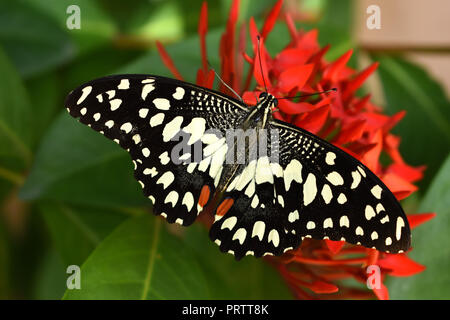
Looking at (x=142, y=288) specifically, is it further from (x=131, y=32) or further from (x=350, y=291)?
(x=131, y=32)

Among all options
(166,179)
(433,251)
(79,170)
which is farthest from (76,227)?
(433,251)

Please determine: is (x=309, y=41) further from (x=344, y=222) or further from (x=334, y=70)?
(x=344, y=222)

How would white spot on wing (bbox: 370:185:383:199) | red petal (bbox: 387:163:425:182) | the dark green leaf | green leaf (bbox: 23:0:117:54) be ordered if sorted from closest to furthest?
→ 1. white spot on wing (bbox: 370:185:383:199)
2. red petal (bbox: 387:163:425:182)
3. the dark green leaf
4. green leaf (bbox: 23:0:117:54)

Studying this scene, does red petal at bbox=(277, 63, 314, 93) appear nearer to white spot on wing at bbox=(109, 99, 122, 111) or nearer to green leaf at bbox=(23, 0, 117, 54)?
white spot on wing at bbox=(109, 99, 122, 111)

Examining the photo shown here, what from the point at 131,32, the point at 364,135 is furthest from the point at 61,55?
the point at 364,135

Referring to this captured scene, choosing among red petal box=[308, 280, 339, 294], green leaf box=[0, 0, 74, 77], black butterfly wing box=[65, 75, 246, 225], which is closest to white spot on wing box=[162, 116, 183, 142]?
black butterfly wing box=[65, 75, 246, 225]

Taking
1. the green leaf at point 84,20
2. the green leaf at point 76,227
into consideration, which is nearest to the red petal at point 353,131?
the green leaf at point 76,227
